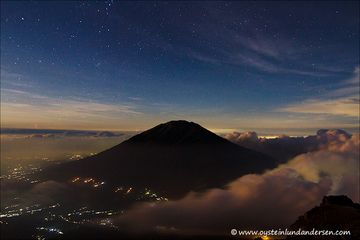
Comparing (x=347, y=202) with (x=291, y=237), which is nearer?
(x=291, y=237)

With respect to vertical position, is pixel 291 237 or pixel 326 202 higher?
pixel 326 202

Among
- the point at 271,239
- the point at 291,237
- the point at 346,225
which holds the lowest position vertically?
the point at 271,239

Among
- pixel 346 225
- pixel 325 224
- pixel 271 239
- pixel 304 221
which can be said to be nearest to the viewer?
pixel 346 225

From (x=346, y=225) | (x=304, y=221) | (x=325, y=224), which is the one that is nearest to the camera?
(x=346, y=225)

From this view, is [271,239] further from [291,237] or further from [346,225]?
[346,225]

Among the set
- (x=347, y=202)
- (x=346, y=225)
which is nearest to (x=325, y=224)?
(x=346, y=225)

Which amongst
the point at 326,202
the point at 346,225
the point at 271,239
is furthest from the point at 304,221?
the point at 271,239

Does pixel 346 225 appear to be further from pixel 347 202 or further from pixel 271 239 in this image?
pixel 271 239

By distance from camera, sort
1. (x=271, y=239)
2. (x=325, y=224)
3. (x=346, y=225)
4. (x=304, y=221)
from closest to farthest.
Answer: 1. (x=346, y=225)
2. (x=325, y=224)
3. (x=304, y=221)
4. (x=271, y=239)

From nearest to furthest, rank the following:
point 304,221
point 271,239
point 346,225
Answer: point 346,225 < point 304,221 < point 271,239
